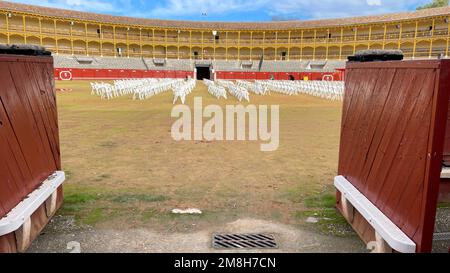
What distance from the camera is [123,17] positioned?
6250 centimetres

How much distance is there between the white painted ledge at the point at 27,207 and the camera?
2.79m

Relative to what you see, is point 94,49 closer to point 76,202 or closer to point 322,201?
point 76,202

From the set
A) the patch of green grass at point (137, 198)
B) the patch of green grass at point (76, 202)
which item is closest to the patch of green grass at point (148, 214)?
the patch of green grass at point (137, 198)

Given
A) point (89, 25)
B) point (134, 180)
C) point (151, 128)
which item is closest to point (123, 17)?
point (89, 25)

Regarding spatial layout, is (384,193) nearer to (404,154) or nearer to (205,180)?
(404,154)

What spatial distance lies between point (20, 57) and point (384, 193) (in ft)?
11.6

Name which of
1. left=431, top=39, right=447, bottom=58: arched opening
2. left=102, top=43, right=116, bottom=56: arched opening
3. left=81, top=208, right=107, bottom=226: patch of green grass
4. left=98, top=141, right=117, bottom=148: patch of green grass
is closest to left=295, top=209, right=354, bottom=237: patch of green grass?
left=81, top=208, right=107, bottom=226: patch of green grass

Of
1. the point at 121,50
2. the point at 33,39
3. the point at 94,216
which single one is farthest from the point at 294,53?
the point at 94,216

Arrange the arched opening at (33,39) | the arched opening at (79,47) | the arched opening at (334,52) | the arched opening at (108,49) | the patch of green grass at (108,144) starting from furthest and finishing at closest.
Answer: the arched opening at (334,52) < the arched opening at (108,49) < the arched opening at (79,47) < the arched opening at (33,39) < the patch of green grass at (108,144)

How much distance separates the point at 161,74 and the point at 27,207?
55.4m

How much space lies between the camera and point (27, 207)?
312 centimetres

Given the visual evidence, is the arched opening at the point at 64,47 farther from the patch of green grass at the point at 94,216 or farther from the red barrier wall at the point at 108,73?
the patch of green grass at the point at 94,216

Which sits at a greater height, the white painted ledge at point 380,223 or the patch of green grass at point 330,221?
the white painted ledge at point 380,223

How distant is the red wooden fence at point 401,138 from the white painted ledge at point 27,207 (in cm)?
301
